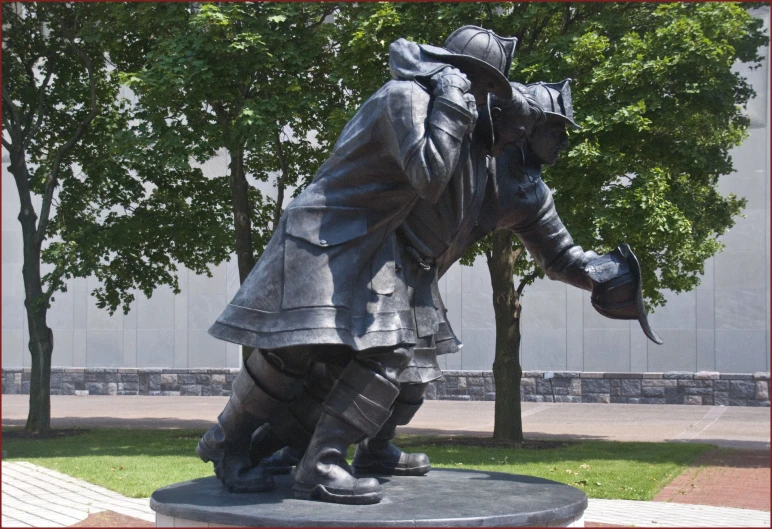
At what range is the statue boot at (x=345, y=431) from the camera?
3.85 meters

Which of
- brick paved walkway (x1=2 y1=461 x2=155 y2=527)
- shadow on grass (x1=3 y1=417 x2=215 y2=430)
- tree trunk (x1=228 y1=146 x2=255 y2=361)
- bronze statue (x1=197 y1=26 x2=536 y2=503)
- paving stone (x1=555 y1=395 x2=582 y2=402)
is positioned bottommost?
shadow on grass (x1=3 y1=417 x2=215 y2=430)

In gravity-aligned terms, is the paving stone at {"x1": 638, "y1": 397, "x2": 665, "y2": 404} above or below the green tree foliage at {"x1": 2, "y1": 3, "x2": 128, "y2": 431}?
below

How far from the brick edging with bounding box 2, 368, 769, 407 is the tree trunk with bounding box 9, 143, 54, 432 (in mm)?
6208

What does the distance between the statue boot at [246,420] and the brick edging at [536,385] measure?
14.5 metres

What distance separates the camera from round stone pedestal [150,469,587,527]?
3559 mm

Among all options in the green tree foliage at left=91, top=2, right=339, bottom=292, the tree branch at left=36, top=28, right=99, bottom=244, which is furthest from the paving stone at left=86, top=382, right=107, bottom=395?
the green tree foliage at left=91, top=2, right=339, bottom=292

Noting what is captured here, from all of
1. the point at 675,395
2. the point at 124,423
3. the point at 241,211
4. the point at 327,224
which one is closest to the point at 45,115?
the point at 241,211

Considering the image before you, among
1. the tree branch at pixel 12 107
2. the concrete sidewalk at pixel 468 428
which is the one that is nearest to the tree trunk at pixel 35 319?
the tree branch at pixel 12 107

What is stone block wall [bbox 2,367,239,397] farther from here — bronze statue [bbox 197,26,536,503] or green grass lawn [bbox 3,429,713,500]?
bronze statue [bbox 197,26,536,503]

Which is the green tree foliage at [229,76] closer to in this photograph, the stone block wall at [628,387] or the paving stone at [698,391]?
the stone block wall at [628,387]

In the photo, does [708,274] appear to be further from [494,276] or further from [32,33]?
[32,33]

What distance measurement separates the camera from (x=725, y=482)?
10.5 meters

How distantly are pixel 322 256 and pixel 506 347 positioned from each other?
9903 millimetres

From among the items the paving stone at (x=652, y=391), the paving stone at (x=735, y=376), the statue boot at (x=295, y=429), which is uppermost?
the statue boot at (x=295, y=429)
